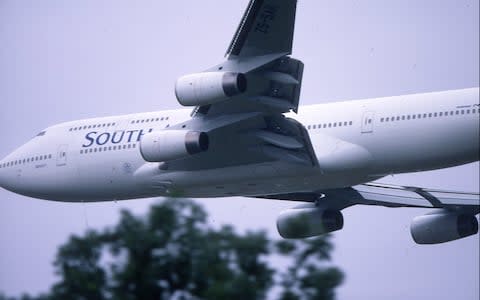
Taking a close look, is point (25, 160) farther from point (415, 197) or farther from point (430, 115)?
point (430, 115)

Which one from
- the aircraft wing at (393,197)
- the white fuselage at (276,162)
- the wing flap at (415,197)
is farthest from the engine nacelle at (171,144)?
the wing flap at (415,197)

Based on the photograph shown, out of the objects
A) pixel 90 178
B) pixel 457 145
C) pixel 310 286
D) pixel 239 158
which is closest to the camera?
pixel 310 286

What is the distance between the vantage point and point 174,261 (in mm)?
19578

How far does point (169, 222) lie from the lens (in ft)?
64.1

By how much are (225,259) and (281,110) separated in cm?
1777

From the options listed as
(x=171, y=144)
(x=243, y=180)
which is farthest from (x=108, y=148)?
(x=243, y=180)

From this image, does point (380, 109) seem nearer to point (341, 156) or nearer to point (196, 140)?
point (341, 156)

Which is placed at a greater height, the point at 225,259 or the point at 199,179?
the point at 199,179

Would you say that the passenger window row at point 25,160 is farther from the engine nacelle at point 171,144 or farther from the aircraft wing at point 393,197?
the aircraft wing at point 393,197

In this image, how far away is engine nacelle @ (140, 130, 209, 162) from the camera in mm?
36594

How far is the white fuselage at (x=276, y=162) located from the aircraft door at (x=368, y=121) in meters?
0.03

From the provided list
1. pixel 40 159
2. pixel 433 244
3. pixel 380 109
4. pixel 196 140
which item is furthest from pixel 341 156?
pixel 40 159

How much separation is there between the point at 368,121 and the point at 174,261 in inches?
715

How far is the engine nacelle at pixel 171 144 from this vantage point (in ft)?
120
